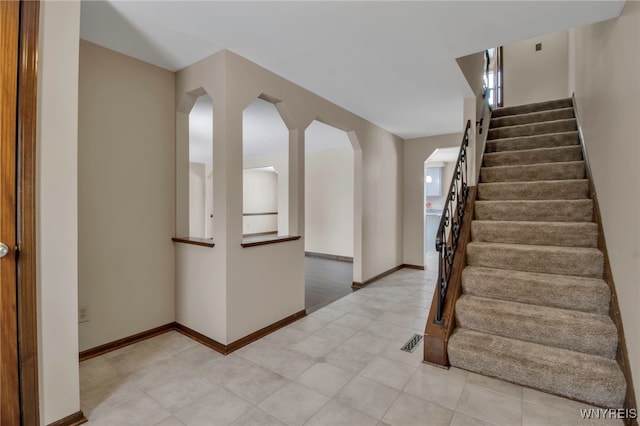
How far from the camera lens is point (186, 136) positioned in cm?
297

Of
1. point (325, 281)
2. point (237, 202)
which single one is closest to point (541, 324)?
point (237, 202)

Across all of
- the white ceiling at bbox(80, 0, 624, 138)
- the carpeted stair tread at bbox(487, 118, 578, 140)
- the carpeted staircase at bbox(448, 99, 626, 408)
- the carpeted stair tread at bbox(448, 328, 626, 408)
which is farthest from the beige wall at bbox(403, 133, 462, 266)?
the carpeted stair tread at bbox(448, 328, 626, 408)

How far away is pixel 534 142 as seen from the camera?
153 inches

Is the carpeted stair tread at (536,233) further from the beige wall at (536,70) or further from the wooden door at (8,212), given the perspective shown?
the beige wall at (536,70)

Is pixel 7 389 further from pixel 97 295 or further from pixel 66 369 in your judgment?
pixel 97 295

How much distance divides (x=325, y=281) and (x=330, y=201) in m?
2.43

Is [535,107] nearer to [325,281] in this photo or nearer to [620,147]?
[620,147]

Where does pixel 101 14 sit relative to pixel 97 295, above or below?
above

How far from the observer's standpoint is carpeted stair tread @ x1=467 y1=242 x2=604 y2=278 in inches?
93.7

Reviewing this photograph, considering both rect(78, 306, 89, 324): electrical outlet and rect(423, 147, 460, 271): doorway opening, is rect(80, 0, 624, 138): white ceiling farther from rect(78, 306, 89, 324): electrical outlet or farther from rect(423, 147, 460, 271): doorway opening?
rect(423, 147, 460, 271): doorway opening

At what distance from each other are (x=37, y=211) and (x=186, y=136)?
5.25ft

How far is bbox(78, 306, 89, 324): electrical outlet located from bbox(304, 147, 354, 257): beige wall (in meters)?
4.55

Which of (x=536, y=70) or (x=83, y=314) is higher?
(x=536, y=70)

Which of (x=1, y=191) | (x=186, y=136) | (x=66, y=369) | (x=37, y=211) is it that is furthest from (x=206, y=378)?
(x=186, y=136)
